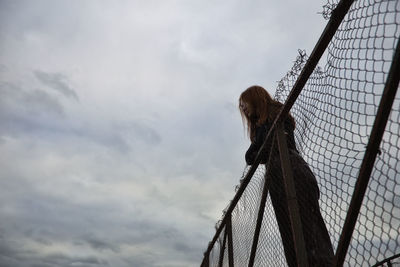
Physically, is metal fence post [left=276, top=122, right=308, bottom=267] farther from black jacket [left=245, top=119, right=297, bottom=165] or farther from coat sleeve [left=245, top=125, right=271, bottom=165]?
coat sleeve [left=245, top=125, right=271, bottom=165]

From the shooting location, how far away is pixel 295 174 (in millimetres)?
2049

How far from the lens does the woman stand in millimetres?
1810

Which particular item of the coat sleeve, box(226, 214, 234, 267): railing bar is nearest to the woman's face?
the coat sleeve

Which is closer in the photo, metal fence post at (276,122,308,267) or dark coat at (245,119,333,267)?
metal fence post at (276,122,308,267)

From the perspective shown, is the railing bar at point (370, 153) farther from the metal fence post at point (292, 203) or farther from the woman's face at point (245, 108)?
the woman's face at point (245, 108)

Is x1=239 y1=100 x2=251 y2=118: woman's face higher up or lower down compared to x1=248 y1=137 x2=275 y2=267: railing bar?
higher up

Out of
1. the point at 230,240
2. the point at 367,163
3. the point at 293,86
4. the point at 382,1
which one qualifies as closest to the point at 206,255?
the point at 230,240

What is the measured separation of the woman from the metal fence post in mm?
124

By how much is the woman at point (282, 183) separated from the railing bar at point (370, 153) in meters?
0.45

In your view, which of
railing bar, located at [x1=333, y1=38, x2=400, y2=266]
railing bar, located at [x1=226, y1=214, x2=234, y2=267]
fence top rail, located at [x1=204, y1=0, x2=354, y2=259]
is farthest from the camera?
railing bar, located at [x1=226, y1=214, x2=234, y2=267]

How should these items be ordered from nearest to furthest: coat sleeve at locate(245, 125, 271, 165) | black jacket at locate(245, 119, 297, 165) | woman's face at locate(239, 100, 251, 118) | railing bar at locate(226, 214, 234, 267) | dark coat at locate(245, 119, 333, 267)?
dark coat at locate(245, 119, 333, 267)
black jacket at locate(245, 119, 297, 165)
coat sleeve at locate(245, 125, 271, 165)
woman's face at locate(239, 100, 251, 118)
railing bar at locate(226, 214, 234, 267)

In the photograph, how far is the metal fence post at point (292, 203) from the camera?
1.66 metres

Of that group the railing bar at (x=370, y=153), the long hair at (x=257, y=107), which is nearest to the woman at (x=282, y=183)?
the long hair at (x=257, y=107)

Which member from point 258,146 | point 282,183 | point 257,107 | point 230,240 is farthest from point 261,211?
point 230,240
